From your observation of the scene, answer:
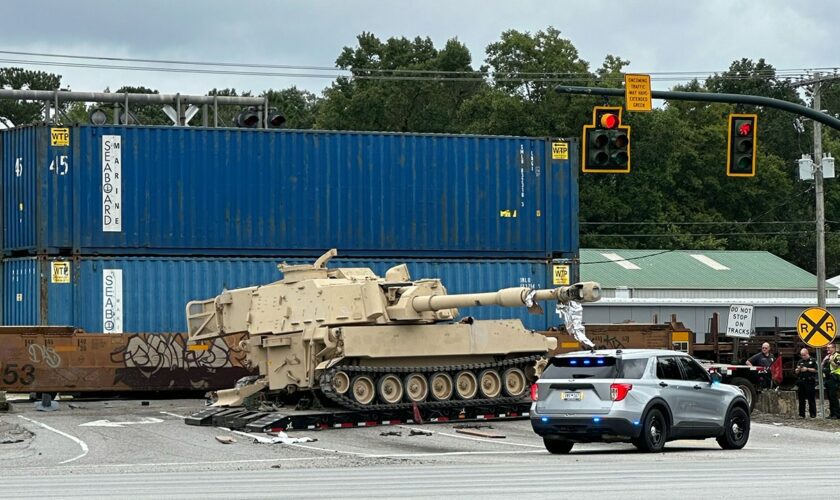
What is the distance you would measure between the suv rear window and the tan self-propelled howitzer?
16.9 feet

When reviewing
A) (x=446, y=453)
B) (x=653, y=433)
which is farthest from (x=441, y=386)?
(x=653, y=433)

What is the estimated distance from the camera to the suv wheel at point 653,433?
67.9ft

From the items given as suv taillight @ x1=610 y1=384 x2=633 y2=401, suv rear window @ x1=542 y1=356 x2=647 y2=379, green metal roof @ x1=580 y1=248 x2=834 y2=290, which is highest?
green metal roof @ x1=580 y1=248 x2=834 y2=290

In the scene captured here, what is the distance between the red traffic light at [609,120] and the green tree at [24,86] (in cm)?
7069

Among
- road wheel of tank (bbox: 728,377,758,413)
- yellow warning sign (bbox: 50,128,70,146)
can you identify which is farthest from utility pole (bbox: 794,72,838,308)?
yellow warning sign (bbox: 50,128,70,146)

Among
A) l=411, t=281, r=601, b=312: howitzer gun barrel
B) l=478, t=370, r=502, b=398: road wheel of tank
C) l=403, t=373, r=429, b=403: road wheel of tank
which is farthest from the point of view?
l=478, t=370, r=502, b=398: road wheel of tank

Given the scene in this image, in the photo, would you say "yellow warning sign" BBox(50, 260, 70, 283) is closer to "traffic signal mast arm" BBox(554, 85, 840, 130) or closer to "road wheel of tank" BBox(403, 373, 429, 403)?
"road wheel of tank" BBox(403, 373, 429, 403)

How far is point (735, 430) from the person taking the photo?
73.3 ft

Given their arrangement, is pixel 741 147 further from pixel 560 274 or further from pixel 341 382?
pixel 560 274

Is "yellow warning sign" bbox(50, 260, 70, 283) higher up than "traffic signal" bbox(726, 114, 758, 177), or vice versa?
"traffic signal" bbox(726, 114, 758, 177)

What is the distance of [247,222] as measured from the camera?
3450cm

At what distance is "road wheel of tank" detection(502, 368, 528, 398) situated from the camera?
2888cm

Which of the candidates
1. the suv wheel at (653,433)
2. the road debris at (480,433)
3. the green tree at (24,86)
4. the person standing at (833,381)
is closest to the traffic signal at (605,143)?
the road debris at (480,433)

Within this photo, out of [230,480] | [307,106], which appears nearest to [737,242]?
[307,106]
